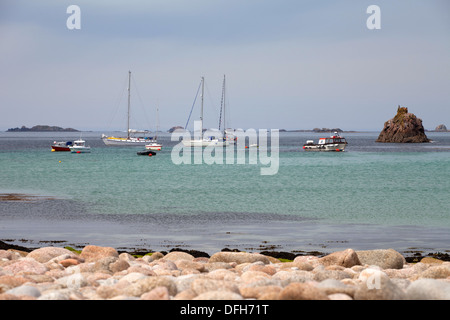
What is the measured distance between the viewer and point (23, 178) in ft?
176

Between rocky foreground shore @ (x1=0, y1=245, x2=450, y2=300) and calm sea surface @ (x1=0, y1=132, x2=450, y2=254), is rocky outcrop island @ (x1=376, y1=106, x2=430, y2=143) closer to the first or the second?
A: calm sea surface @ (x1=0, y1=132, x2=450, y2=254)

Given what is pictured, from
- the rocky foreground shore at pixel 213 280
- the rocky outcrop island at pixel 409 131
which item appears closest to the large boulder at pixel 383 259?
the rocky foreground shore at pixel 213 280

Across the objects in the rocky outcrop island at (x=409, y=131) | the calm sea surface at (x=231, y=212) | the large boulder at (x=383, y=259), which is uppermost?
the rocky outcrop island at (x=409, y=131)

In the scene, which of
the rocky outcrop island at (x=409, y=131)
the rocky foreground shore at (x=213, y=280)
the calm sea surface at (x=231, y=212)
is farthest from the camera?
the rocky outcrop island at (x=409, y=131)

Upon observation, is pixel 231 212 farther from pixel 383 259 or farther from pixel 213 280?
pixel 213 280

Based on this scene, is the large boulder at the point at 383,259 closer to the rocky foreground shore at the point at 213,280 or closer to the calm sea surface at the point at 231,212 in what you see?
the rocky foreground shore at the point at 213,280

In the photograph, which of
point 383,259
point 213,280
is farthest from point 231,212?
point 213,280

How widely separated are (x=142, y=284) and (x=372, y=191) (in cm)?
3808

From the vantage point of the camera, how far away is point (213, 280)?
8383 millimetres

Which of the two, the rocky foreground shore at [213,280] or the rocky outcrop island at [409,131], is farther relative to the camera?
the rocky outcrop island at [409,131]

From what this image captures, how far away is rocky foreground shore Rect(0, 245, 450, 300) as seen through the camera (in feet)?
25.4

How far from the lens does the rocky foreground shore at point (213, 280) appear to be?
7.73m

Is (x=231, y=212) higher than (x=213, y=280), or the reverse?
(x=213, y=280)

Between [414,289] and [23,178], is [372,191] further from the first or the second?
[414,289]
